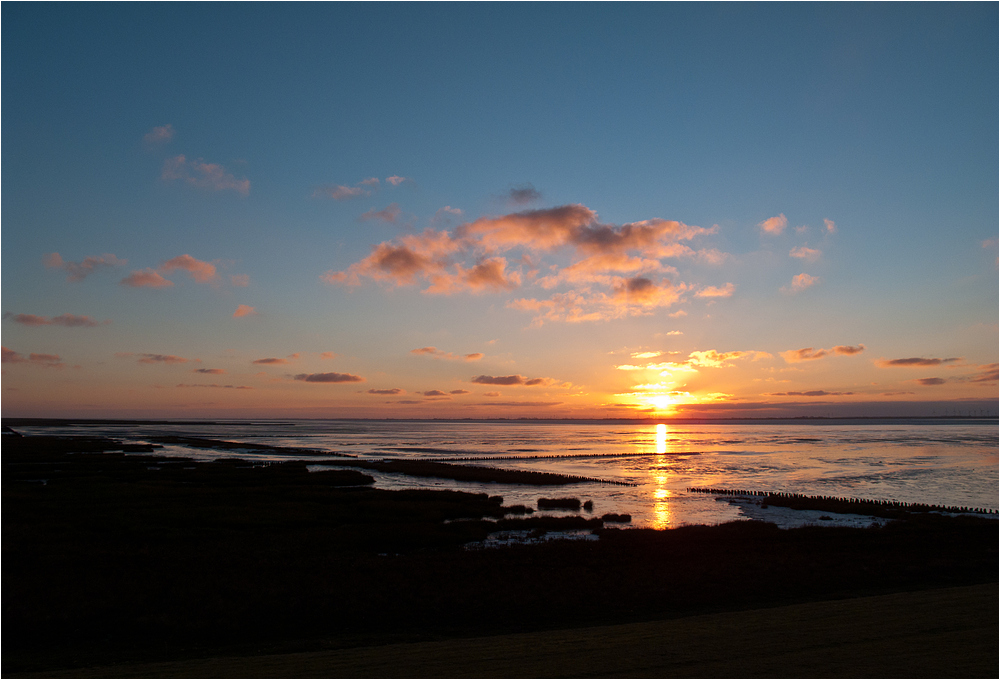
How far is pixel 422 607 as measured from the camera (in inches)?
683

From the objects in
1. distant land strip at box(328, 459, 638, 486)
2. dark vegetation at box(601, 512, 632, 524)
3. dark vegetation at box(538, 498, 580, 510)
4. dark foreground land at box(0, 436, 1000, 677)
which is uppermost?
dark foreground land at box(0, 436, 1000, 677)

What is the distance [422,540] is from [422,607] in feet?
39.0

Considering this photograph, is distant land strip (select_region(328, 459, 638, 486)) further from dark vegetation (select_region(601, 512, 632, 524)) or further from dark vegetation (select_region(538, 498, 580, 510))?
dark vegetation (select_region(601, 512, 632, 524))

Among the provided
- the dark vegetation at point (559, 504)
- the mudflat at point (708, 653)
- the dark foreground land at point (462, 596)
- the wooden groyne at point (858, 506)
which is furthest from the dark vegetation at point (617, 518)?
the mudflat at point (708, 653)

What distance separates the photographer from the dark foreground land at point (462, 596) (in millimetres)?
10625

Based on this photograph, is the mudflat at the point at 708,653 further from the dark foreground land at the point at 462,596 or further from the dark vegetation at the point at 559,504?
the dark vegetation at the point at 559,504

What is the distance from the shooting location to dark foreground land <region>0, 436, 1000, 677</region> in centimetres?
1062

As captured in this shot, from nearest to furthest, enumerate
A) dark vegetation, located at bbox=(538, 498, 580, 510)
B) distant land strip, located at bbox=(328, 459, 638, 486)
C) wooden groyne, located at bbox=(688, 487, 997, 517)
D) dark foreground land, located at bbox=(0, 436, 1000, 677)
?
1. dark foreground land, located at bbox=(0, 436, 1000, 677)
2. wooden groyne, located at bbox=(688, 487, 997, 517)
3. dark vegetation, located at bbox=(538, 498, 580, 510)
4. distant land strip, located at bbox=(328, 459, 638, 486)

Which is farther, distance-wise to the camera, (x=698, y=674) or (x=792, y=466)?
(x=792, y=466)

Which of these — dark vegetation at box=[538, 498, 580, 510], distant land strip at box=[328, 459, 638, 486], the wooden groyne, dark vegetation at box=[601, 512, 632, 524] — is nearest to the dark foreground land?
the wooden groyne

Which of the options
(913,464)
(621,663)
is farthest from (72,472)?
(913,464)

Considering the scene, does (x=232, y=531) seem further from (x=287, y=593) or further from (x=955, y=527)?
(x=955, y=527)

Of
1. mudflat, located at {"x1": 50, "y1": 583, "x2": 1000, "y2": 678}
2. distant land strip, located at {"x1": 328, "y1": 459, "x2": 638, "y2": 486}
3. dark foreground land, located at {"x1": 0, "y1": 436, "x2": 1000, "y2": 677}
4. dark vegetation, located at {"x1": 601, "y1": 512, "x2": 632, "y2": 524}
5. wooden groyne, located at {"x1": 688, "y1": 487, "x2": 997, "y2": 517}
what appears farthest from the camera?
distant land strip, located at {"x1": 328, "y1": 459, "x2": 638, "y2": 486}

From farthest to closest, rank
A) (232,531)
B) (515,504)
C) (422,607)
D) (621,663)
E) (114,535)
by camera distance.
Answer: (515,504)
(232,531)
(114,535)
(422,607)
(621,663)
